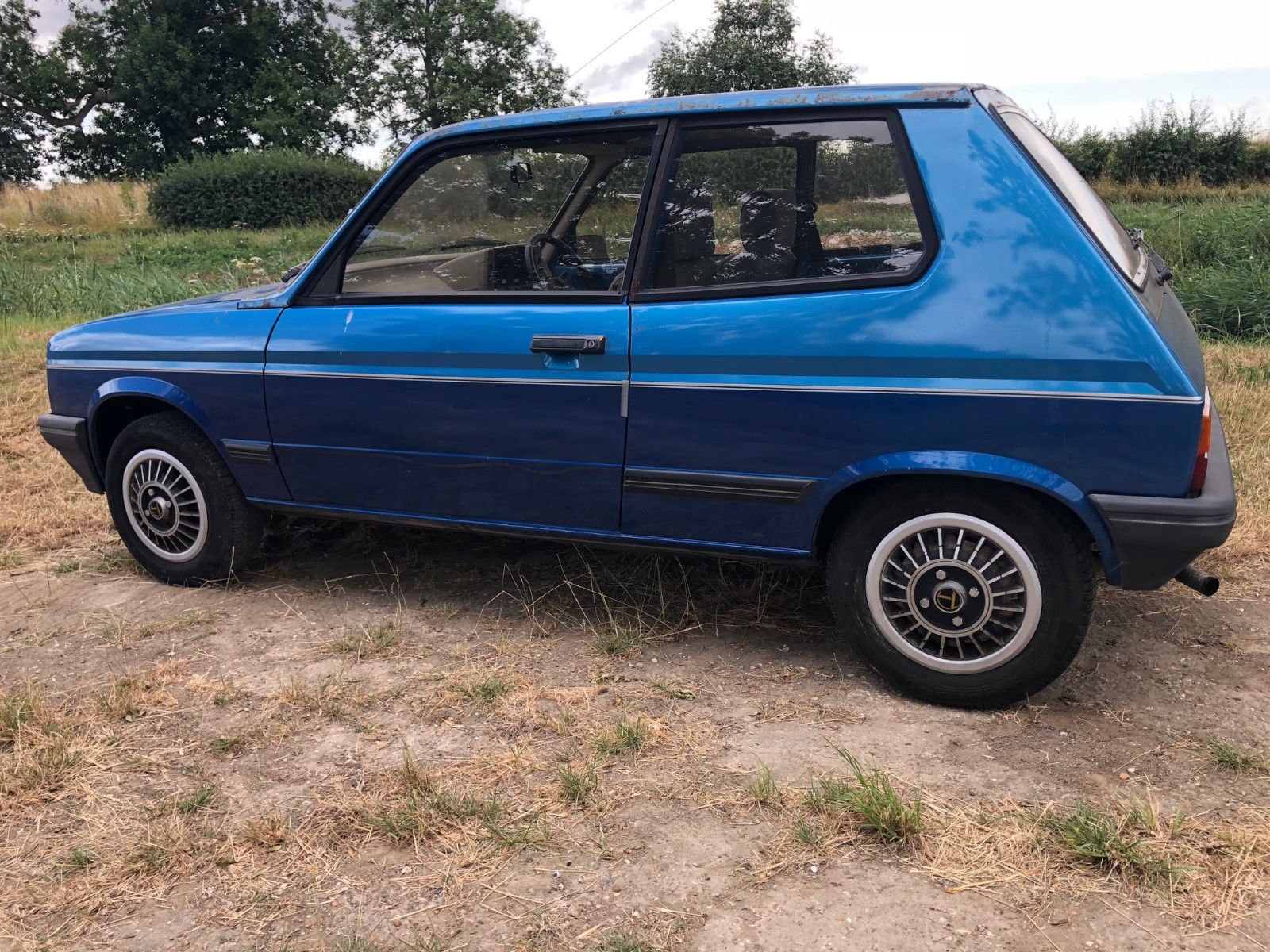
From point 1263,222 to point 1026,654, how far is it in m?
9.92

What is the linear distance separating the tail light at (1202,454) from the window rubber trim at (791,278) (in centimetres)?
87

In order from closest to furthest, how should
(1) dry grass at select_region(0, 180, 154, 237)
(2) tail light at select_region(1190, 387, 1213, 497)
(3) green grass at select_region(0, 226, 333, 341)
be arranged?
(2) tail light at select_region(1190, 387, 1213, 497) → (3) green grass at select_region(0, 226, 333, 341) → (1) dry grass at select_region(0, 180, 154, 237)

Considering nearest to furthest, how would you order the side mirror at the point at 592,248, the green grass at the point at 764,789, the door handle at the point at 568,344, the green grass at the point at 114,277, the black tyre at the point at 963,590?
the green grass at the point at 764,789, the black tyre at the point at 963,590, the door handle at the point at 568,344, the side mirror at the point at 592,248, the green grass at the point at 114,277

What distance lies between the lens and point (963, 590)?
10.9 ft

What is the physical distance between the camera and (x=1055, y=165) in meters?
3.52

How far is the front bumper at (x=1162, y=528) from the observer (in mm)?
3018

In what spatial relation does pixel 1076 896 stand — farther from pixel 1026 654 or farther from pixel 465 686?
pixel 465 686

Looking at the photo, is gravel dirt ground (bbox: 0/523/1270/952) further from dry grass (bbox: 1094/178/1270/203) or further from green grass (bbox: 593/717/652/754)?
dry grass (bbox: 1094/178/1270/203)

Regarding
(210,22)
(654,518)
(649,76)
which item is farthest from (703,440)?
(210,22)

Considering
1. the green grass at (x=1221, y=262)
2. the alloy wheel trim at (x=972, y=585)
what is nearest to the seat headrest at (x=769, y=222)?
the alloy wheel trim at (x=972, y=585)

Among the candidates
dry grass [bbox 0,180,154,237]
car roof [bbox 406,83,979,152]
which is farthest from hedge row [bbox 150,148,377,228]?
car roof [bbox 406,83,979,152]

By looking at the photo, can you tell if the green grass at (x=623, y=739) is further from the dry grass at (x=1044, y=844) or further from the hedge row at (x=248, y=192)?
the hedge row at (x=248, y=192)

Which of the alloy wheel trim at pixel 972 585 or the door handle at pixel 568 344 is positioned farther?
the door handle at pixel 568 344

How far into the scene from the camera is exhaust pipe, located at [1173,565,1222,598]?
3.18m
